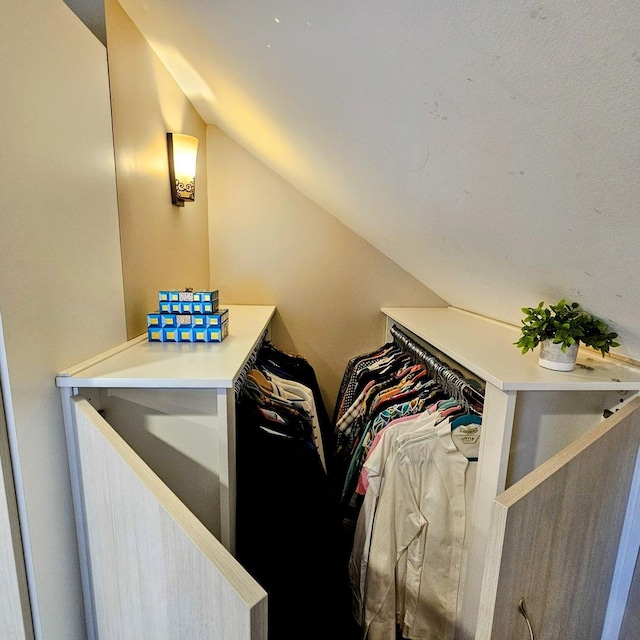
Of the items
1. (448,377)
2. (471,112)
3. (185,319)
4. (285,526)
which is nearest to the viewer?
(471,112)

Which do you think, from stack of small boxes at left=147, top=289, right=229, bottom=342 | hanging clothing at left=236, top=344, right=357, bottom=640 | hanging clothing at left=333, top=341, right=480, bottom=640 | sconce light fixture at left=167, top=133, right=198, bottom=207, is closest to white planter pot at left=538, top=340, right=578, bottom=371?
hanging clothing at left=333, top=341, right=480, bottom=640

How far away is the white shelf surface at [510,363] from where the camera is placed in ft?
2.67

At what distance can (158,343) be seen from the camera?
43.5 inches

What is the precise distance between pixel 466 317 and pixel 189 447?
132cm

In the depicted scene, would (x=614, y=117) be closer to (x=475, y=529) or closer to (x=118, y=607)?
(x=475, y=529)

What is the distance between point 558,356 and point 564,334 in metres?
0.06

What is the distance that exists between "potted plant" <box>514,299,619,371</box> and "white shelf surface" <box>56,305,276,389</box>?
0.75 meters

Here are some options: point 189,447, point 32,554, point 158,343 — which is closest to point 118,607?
point 32,554

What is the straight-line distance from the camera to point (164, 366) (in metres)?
0.89

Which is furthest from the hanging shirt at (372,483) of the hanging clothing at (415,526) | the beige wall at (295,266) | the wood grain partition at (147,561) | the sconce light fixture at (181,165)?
the sconce light fixture at (181,165)

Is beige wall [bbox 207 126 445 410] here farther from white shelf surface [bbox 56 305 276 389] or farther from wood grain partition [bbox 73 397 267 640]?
wood grain partition [bbox 73 397 267 640]

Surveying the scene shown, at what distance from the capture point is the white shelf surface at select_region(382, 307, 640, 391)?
81cm

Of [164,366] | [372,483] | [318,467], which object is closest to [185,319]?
[164,366]

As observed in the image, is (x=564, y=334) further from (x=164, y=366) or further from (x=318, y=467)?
(x=164, y=366)
